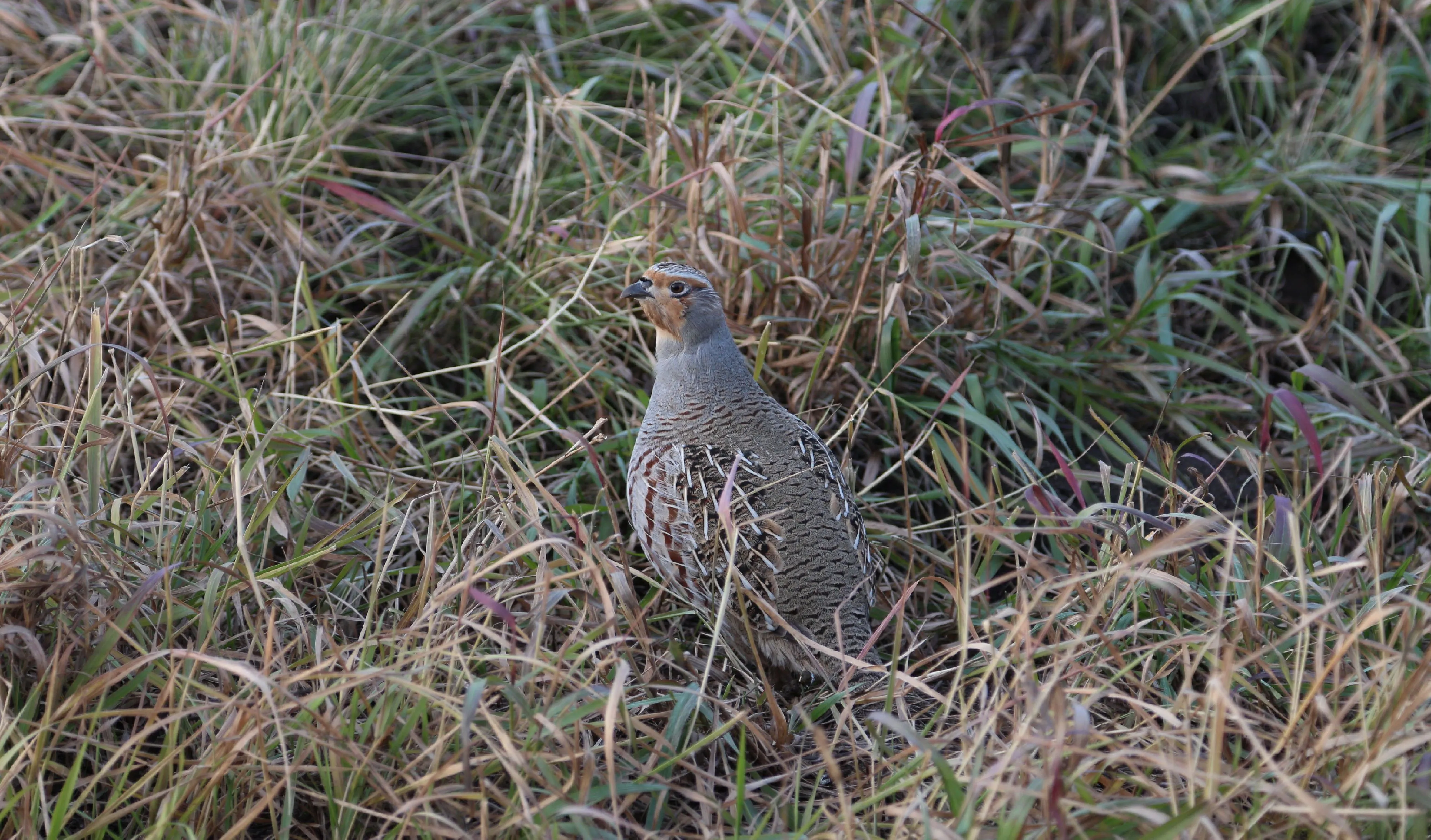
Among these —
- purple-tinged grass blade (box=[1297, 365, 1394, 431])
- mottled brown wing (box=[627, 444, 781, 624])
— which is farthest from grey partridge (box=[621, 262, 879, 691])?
purple-tinged grass blade (box=[1297, 365, 1394, 431])

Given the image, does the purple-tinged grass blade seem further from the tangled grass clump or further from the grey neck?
the grey neck

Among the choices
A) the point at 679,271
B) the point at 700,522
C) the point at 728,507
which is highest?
the point at 679,271

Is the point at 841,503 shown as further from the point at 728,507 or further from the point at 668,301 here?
the point at 668,301

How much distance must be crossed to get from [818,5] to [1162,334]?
5.40 ft

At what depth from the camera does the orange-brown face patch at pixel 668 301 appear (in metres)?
3.12

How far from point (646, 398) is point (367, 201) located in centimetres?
121

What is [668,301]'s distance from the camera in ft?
10.2

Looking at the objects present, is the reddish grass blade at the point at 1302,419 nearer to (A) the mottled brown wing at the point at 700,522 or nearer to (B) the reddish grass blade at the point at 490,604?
(A) the mottled brown wing at the point at 700,522

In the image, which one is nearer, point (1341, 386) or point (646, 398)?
point (1341, 386)

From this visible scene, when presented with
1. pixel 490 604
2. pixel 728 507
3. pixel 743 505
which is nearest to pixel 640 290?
pixel 743 505

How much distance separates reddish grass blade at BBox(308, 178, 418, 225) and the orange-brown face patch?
122cm

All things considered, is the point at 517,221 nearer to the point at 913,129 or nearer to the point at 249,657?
the point at 913,129

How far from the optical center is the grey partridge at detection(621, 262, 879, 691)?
2.86m

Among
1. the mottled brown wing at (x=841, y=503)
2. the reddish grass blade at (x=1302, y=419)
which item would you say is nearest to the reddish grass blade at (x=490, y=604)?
the mottled brown wing at (x=841, y=503)
